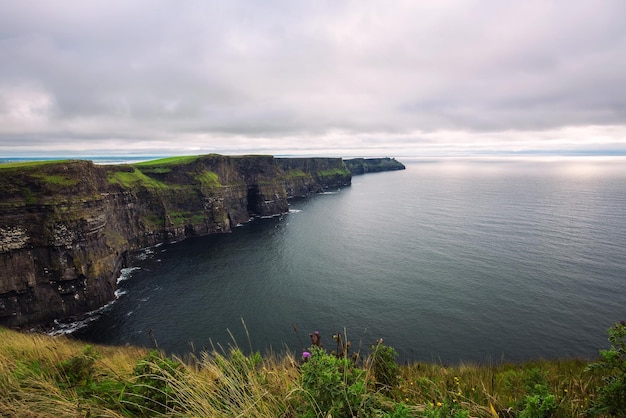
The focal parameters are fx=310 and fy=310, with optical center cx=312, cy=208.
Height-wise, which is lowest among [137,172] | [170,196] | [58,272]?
[58,272]

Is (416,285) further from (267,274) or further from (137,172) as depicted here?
(137,172)

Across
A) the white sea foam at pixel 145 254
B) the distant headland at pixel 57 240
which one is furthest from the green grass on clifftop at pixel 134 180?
the white sea foam at pixel 145 254

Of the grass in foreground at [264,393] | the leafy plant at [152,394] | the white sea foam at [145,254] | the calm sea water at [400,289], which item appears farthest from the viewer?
the white sea foam at [145,254]

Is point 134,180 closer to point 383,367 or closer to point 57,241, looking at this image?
point 57,241

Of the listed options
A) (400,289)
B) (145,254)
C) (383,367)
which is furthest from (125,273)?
(383,367)

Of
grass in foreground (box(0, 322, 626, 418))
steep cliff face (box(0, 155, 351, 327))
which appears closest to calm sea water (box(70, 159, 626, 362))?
steep cliff face (box(0, 155, 351, 327))

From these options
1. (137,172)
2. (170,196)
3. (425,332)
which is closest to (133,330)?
(425,332)

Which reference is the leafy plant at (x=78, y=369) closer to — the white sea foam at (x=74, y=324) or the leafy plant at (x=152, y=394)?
the leafy plant at (x=152, y=394)

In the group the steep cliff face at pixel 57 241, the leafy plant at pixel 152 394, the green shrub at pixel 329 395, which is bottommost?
the steep cliff face at pixel 57 241

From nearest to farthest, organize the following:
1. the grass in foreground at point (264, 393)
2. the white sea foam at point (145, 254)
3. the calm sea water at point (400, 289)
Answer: the grass in foreground at point (264, 393), the calm sea water at point (400, 289), the white sea foam at point (145, 254)
